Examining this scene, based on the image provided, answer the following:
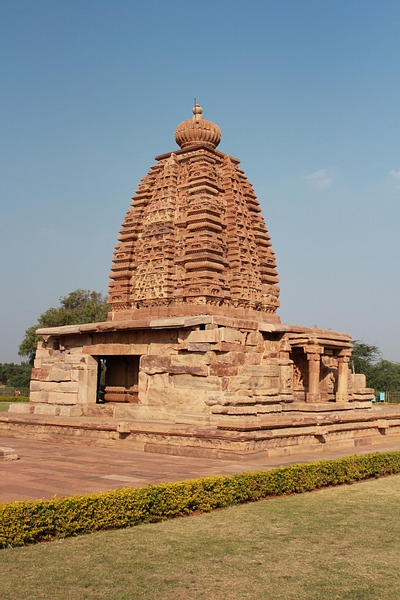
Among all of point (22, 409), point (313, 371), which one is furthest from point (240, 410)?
point (22, 409)

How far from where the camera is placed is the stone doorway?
15.5 m

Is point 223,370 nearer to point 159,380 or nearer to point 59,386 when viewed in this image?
point 159,380

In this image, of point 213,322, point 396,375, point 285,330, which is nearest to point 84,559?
point 213,322

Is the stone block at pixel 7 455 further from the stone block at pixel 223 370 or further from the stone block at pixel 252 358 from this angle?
the stone block at pixel 252 358

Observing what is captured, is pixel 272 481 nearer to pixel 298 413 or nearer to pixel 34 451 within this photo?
pixel 34 451

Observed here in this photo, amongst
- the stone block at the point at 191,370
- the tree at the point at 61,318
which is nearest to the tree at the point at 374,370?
the tree at the point at 61,318

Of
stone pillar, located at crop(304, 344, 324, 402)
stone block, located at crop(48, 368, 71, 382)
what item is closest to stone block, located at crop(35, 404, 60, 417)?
stone block, located at crop(48, 368, 71, 382)

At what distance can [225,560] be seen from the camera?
458 centimetres

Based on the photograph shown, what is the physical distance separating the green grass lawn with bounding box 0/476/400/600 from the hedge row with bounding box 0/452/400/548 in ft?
0.46

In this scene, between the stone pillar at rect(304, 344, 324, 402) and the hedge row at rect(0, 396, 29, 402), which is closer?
the stone pillar at rect(304, 344, 324, 402)

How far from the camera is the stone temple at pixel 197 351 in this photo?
1110 cm

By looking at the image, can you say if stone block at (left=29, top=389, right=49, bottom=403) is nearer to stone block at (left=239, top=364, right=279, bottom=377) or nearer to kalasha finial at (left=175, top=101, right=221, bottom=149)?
stone block at (left=239, top=364, right=279, bottom=377)

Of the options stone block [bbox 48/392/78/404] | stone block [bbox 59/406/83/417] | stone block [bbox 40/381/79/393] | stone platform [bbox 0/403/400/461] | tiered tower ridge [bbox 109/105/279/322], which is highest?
tiered tower ridge [bbox 109/105/279/322]

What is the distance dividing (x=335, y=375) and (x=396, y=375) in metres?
23.7
